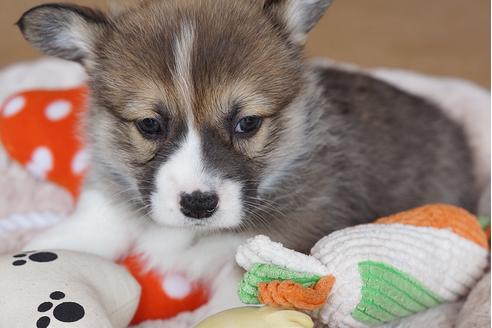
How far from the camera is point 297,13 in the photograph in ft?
5.84

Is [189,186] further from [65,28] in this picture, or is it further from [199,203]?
[65,28]

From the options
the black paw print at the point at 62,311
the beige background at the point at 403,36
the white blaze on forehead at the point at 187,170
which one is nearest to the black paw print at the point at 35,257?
the black paw print at the point at 62,311

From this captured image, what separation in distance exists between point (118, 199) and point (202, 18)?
0.54 m

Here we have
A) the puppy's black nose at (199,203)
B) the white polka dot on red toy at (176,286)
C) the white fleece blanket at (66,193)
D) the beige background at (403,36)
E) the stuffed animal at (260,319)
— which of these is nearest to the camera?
the stuffed animal at (260,319)

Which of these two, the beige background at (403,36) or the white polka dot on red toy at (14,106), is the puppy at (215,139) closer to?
the white polka dot on red toy at (14,106)

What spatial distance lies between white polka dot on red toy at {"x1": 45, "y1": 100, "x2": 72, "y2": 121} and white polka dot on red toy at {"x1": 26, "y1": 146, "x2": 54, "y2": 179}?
0.34 feet

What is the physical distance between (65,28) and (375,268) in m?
0.92

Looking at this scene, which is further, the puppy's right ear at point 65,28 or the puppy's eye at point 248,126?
the puppy's right ear at point 65,28

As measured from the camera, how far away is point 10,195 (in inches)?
91.4

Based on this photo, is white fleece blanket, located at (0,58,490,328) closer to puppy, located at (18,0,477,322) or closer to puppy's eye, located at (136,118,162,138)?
puppy, located at (18,0,477,322)

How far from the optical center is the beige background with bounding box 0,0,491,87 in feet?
12.1

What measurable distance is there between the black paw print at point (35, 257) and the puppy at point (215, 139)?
0.76ft

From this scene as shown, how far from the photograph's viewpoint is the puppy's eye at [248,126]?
1.62m

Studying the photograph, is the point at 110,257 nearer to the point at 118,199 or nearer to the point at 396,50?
the point at 118,199
